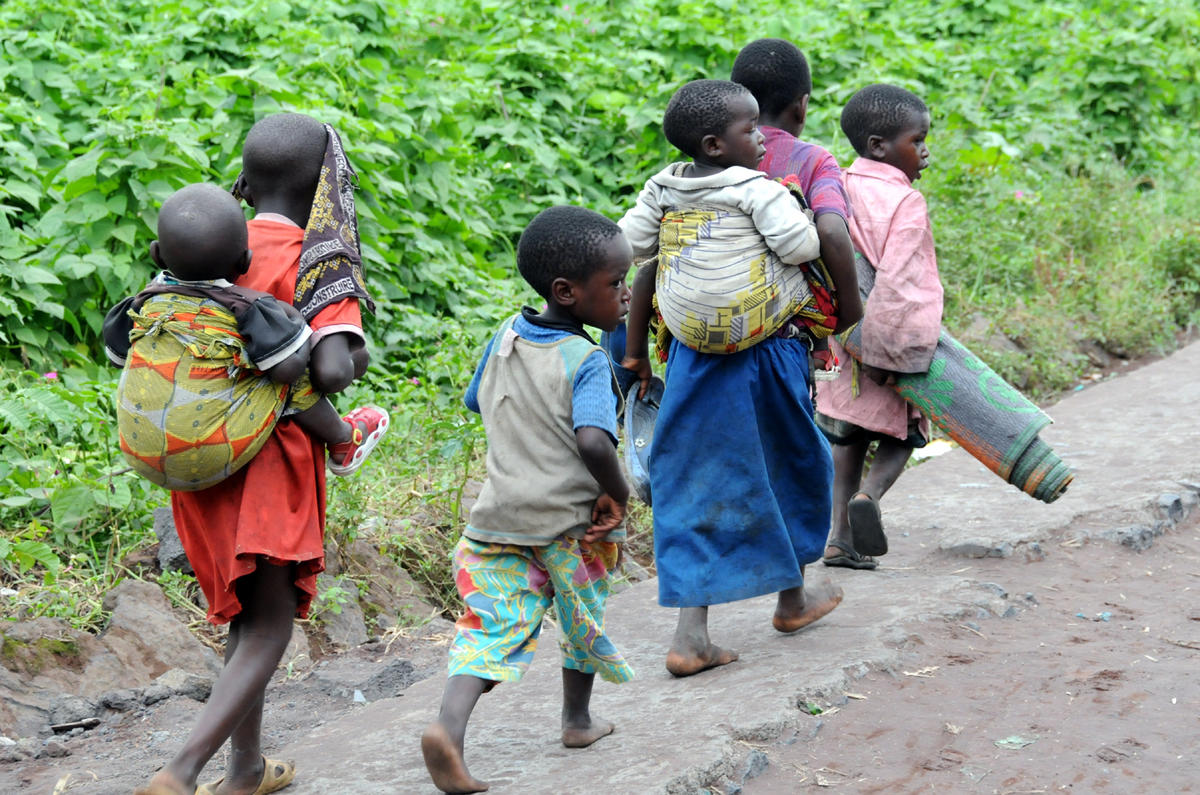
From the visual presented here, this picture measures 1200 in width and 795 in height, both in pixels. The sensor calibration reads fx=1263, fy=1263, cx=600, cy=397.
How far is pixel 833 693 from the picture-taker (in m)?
3.23

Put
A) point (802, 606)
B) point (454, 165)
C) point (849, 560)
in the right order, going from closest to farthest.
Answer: point (802, 606) → point (849, 560) → point (454, 165)

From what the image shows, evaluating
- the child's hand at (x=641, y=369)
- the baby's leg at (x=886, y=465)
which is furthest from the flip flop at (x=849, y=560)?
the child's hand at (x=641, y=369)

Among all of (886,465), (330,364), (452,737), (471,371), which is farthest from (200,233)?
(471,371)

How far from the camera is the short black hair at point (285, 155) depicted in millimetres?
2725

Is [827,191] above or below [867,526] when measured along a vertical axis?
above

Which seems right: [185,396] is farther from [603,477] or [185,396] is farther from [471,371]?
[471,371]

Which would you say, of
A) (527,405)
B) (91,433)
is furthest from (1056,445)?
(91,433)

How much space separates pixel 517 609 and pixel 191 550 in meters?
0.72

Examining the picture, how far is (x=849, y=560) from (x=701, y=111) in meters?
1.84

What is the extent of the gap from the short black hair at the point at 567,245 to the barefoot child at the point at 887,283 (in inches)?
56.2

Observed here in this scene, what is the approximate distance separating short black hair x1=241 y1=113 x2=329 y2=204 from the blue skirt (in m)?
1.18

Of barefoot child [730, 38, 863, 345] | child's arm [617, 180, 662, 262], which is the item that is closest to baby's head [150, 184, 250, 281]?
child's arm [617, 180, 662, 262]

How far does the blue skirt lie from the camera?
3424 millimetres

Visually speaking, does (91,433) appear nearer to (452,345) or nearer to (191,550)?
(452,345)
